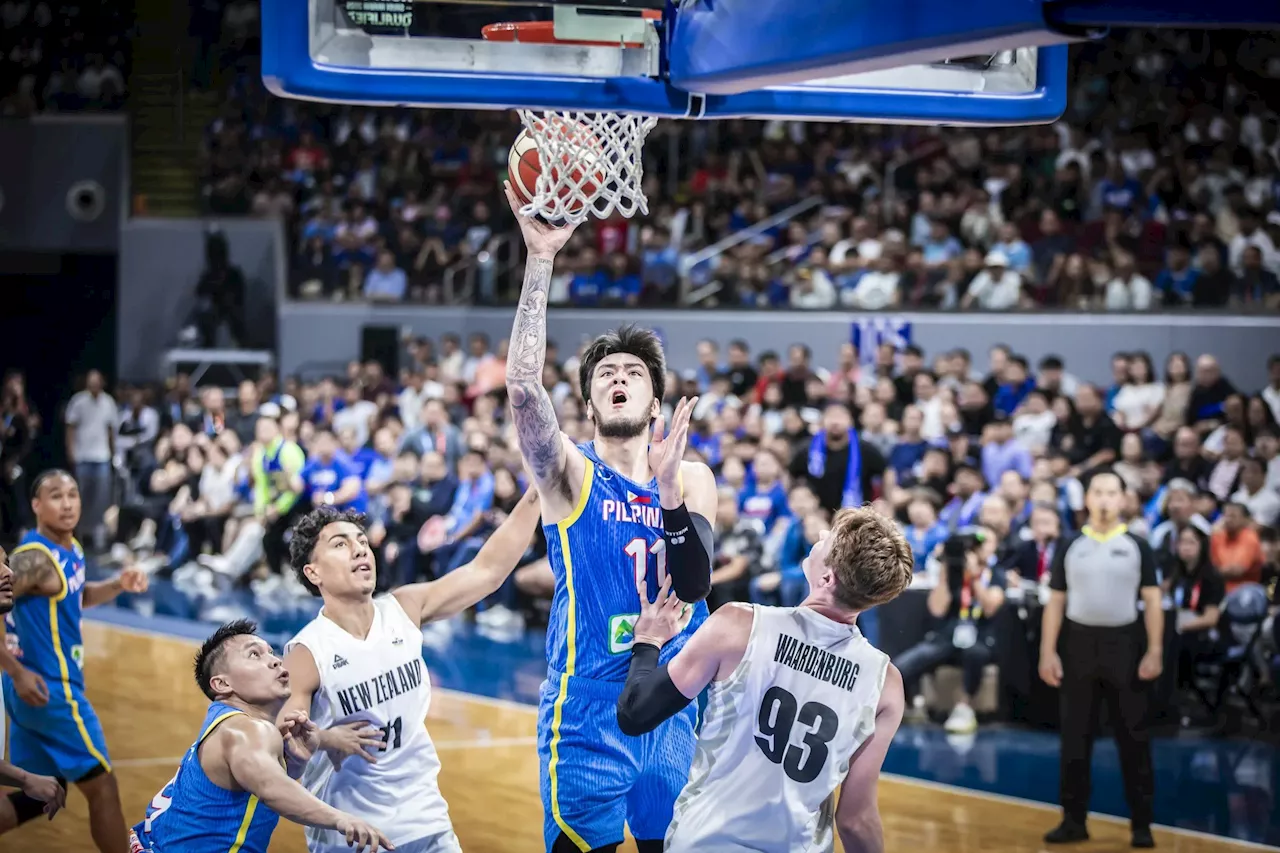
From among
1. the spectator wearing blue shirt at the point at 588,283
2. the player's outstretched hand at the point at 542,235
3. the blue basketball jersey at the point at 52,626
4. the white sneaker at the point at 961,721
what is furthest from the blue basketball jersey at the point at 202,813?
the spectator wearing blue shirt at the point at 588,283

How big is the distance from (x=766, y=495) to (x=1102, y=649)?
13.0 ft

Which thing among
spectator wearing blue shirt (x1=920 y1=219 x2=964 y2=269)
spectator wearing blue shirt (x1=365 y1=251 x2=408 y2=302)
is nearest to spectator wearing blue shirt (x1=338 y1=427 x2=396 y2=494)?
spectator wearing blue shirt (x1=365 y1=251 x2=408 y2=302)

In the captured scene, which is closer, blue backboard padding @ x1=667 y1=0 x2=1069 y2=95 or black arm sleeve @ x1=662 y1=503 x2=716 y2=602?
blue backboard padding @ x1=667 y1=0 x2=1069 y2=95

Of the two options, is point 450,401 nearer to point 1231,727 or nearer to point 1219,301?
point 1219,301

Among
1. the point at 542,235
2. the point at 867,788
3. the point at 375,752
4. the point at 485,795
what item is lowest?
the point at 485,795

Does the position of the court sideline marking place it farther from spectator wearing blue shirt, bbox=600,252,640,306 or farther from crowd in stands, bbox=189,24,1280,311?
spectator wearing blue shirt, bbox=600,252,640,306

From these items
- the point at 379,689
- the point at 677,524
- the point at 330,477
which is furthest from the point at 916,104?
the point at 330,477

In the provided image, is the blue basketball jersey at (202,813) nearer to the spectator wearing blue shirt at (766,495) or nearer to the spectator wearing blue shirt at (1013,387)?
the spectator wearing blue shirt at (766,495)

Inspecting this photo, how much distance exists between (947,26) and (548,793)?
250 cm

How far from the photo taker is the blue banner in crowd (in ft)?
46.7

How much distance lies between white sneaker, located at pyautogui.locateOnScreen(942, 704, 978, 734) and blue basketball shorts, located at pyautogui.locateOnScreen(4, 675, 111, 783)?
5.08 meters

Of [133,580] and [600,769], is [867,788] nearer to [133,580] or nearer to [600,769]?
[600,769]

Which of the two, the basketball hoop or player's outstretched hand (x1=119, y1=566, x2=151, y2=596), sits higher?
the basketball hoop

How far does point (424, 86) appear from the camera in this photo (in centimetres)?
394
